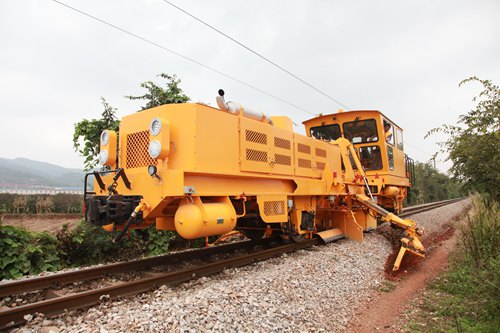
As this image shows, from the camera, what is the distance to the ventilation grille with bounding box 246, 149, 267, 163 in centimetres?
610

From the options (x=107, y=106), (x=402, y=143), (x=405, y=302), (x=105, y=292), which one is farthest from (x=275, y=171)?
(x=402, y=143)

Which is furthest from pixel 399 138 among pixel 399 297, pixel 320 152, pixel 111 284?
pixel 111 284

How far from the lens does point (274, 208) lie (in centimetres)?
645

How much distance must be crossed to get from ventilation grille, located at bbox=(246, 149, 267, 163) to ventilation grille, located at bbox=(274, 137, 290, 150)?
1.79 feet

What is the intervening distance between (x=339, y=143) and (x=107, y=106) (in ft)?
22.0

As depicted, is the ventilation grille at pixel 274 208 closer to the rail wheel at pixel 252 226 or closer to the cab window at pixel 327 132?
the rail wheel at pixel 252 226

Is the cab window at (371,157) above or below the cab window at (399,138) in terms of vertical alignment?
below

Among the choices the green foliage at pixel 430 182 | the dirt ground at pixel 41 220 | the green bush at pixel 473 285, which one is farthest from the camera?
the green foliage at pixel 430 182

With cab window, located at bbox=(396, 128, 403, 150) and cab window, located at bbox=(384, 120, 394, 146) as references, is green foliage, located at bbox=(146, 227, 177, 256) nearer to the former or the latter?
cab window, located at bbox=(384, 120, 394, 146)

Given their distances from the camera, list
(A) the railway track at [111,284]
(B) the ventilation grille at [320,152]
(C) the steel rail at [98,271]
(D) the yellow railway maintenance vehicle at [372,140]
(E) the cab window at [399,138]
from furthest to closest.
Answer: (E) the cab window at [399,138], (D) the yellow railway maintenance vehicle at [372,140], (B) the ventilation grille at [320,152], (C) the steel rail at [98,271], (A) the railway track at [111,284]

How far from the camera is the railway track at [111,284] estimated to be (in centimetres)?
371

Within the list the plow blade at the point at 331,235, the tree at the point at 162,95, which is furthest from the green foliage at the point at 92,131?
the plow blade at the point at 331,235

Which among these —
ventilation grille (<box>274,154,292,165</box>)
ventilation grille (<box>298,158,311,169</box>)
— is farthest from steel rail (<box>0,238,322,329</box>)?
ventilation grille (<box>298,158,311,169</box>)

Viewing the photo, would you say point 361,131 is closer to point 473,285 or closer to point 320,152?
point 320,152
